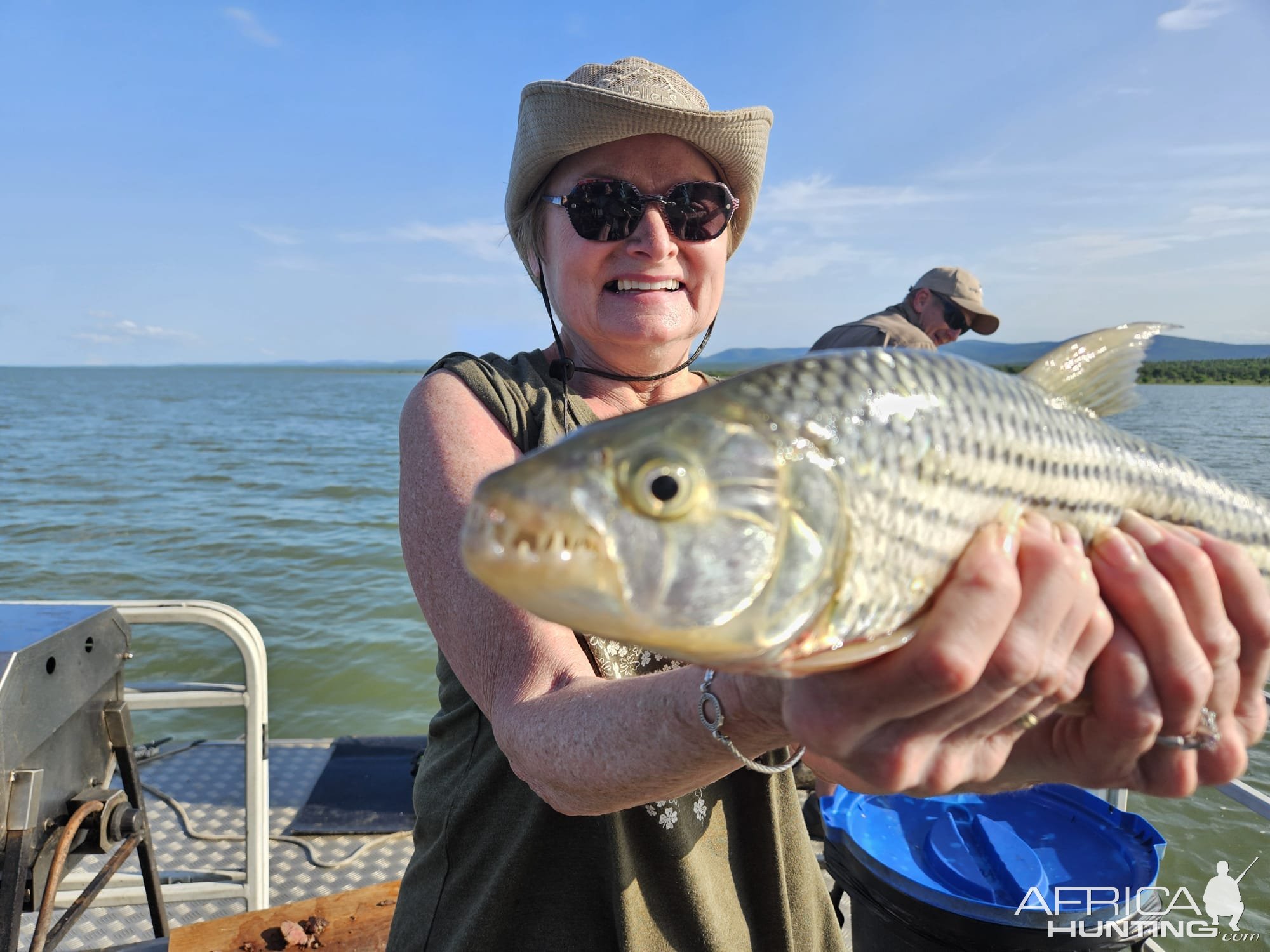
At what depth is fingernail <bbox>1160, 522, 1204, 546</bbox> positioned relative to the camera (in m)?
1.31

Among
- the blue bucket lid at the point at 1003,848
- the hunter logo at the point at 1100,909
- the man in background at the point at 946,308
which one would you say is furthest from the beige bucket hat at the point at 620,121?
the man in background at the point at 946,308

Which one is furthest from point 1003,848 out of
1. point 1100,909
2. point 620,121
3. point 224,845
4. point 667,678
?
point 224,845

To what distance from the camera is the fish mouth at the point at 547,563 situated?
99 cm

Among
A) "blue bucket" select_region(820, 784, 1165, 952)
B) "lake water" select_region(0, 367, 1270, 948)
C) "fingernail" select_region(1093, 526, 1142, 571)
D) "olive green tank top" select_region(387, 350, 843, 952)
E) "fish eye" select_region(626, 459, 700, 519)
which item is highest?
"fish eye" select_region(626, 459, 700, 519)

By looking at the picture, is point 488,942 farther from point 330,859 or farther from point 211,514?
point 211,514

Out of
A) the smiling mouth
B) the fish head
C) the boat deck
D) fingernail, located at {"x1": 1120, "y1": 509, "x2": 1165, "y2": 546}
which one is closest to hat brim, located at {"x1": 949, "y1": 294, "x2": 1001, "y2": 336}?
the boat deck

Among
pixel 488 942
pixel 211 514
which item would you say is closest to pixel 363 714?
pixel 488 942

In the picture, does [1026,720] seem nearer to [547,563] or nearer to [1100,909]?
[547,563]

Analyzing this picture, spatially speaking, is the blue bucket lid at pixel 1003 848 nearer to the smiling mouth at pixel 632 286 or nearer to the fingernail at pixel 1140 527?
the fingernail at pixel 1140 527

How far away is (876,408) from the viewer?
117cm

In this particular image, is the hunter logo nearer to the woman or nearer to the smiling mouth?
the woman

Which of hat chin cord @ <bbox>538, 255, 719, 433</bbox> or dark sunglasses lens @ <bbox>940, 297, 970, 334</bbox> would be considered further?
dark sunglasses lens @ <bbox>940, 297, 970, 334</bbox>

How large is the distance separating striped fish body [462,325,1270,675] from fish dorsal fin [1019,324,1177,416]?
0.32m

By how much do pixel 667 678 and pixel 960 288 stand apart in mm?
6328
